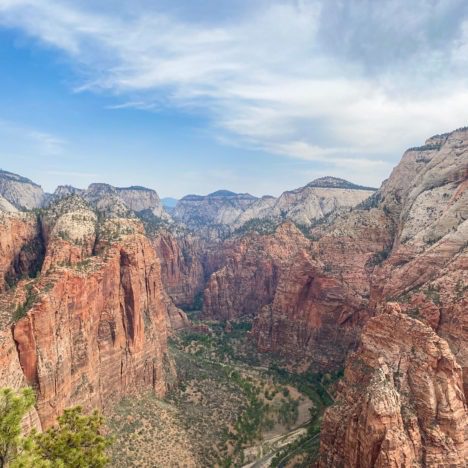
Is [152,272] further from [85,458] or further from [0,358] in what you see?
[85,458]

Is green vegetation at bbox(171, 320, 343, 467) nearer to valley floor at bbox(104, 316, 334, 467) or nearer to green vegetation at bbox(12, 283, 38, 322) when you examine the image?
valley floor at bbox(104, 316, 334, 467)

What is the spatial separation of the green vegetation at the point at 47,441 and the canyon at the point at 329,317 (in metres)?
15.2

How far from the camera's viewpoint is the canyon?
42.7 meters

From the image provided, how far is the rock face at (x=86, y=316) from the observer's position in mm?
49125

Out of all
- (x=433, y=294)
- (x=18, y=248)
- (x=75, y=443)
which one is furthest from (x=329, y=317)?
(x=75, y=443)

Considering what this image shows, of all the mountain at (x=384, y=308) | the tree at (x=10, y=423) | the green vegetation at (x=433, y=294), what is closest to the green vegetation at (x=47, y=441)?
the tree at (x=10, y=423)

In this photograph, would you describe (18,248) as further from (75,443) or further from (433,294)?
(433,294)

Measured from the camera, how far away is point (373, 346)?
50531 mm

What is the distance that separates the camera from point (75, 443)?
30688 mm

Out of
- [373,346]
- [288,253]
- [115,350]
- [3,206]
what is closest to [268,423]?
[115,350]

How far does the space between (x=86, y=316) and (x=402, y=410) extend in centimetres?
3946

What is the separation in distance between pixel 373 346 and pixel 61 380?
1390 inches

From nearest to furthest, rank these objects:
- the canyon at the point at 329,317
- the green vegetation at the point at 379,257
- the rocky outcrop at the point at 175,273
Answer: the canyon at the point at 329,317, the green vegetation at the point at 379,257, the rocky outcrop at the point at 175,273

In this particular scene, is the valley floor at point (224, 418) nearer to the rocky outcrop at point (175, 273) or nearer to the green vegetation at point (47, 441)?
the green vegetation at point (47, 441)
